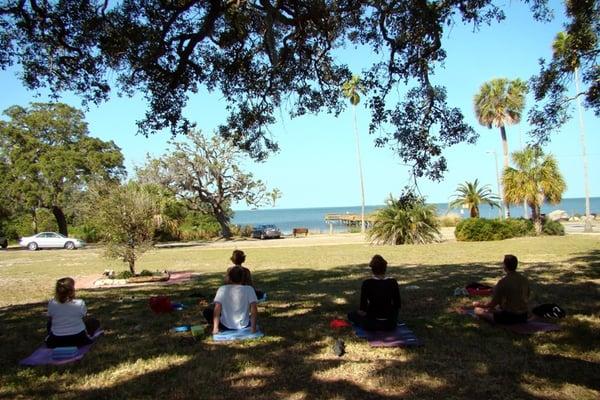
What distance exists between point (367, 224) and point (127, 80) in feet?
153

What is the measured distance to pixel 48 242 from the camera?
36.9 metres

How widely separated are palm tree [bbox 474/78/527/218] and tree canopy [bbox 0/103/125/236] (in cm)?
2995

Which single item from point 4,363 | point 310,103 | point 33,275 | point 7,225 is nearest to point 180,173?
point 7,225

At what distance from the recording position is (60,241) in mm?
36969

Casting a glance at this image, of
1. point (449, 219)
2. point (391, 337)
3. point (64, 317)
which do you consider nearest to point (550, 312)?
point (391, 337)

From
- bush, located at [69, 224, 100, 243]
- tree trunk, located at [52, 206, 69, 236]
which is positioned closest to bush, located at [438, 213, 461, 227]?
bush, located at [69, 224, 100, 243]

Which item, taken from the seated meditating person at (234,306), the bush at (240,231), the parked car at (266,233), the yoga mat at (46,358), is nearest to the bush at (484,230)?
the parked car at (266,233)

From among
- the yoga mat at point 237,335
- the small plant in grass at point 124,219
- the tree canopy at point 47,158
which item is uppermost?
the tree canopy at point 47,158

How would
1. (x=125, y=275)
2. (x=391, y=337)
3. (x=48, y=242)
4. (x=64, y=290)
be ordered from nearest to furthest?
(x=64, y=290) < (x=391, y=337) < (x=125, y=275) < (x=48, y=242)

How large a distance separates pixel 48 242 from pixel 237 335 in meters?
35.4

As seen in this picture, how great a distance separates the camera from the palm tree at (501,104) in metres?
40.4

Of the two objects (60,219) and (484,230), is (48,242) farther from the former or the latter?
(484,230)

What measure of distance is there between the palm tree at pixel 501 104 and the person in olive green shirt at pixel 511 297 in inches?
1459

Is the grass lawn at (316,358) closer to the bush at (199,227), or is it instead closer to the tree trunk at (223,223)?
the tree trunk at (223,223)
